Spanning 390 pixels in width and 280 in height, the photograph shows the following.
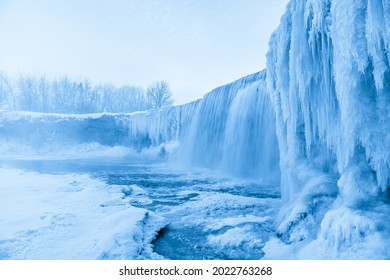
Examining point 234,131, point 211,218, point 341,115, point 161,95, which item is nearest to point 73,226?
point 211,218

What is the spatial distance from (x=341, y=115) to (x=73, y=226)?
4.12 meters

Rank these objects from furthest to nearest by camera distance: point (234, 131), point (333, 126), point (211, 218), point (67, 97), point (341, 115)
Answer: point (67, 97) < point (234, 131) < point (211, 218) < point (333, 126) < point (341, 115)

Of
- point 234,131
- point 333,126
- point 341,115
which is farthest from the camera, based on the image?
point 234,131

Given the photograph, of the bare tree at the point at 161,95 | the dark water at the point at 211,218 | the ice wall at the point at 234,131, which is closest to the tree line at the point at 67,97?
the bare tree at the point at 161,95

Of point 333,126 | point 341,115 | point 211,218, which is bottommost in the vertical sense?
point 211,218

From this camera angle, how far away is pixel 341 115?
Result: 309 cm

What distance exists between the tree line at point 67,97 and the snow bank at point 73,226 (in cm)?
3579

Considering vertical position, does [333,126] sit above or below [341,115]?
below

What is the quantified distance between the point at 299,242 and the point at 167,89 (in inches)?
1581

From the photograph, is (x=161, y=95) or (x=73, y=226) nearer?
(x=73, y=226)

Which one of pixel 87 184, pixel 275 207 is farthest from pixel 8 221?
pixel 275 207

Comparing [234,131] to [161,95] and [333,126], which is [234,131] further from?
[161,95]

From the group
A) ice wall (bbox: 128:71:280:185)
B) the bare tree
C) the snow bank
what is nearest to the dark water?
the snow bank

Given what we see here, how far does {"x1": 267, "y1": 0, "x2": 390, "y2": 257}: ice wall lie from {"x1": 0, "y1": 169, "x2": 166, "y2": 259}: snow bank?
2.02m
